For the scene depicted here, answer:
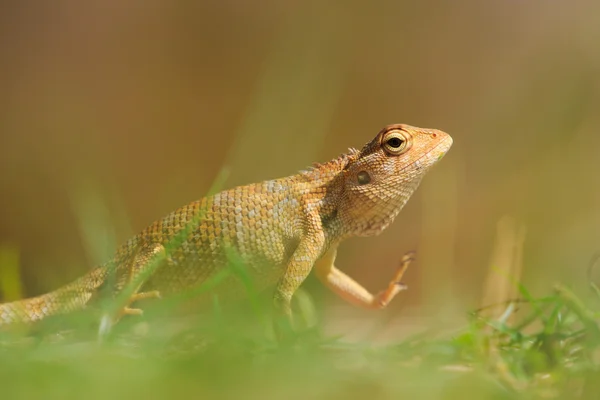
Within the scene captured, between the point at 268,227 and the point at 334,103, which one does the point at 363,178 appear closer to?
the point at 268,227

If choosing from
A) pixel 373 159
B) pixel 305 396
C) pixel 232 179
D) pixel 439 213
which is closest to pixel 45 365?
pixel 305 396

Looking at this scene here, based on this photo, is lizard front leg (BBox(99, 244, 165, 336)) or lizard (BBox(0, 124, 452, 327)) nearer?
lizard front leg (BBox(99, 244, 165, 336))

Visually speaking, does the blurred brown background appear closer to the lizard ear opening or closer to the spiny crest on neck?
the spiny crest on neck

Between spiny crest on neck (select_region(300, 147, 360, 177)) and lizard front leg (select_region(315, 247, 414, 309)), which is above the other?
spiny crest on neck (select_region(300, 147, 360, 177))

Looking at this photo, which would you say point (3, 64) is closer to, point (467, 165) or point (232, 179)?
point (232, 179)

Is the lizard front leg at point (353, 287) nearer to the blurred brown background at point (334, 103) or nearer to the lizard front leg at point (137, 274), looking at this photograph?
the lizard front leg at point (137, 274)

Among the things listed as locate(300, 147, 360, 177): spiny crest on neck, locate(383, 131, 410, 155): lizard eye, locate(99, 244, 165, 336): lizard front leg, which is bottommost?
locate(99, 244, 165, 336): lizard front leg

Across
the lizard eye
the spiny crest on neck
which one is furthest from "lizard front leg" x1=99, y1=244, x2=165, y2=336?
the lizard eye
